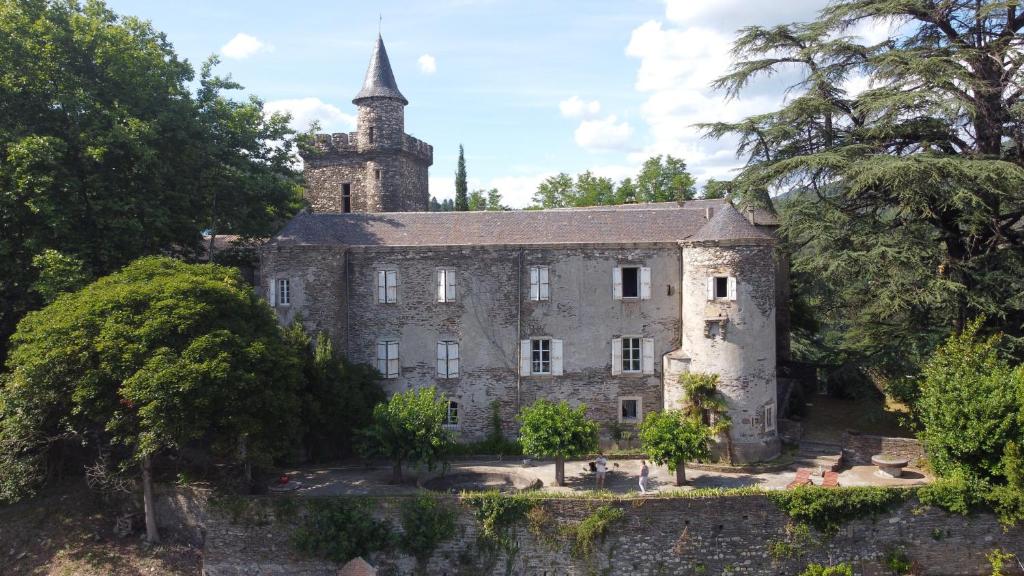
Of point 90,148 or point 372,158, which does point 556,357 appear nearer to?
point 372,158

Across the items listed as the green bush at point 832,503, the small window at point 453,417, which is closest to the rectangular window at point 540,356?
the small window at point 453,417

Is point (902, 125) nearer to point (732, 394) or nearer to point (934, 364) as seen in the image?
point (934, 364)

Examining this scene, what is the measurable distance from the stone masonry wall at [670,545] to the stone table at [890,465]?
2.71m

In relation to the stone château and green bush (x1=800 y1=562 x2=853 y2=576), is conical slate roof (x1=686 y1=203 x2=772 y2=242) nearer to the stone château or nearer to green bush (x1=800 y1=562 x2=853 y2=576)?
the stone château

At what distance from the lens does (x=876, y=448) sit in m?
25.5

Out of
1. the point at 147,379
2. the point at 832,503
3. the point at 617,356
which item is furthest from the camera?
the point at 617,356

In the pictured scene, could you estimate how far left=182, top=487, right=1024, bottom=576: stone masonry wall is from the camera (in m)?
20.5

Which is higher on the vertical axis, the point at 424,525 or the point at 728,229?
the point at 728,229

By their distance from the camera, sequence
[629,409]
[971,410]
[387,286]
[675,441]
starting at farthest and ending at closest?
[387,286] < [629,409] < [675,441] < [971,410]

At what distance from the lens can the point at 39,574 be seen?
2066 centimetres

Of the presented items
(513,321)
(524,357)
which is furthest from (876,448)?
(513,321)

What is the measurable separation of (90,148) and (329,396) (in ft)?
40.9

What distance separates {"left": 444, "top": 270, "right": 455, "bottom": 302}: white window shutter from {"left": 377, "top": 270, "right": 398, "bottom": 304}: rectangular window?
6.82ft

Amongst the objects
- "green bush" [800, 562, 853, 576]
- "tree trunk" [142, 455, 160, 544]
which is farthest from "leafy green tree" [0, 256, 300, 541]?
"green bush" [800, 562, 853, 576]
